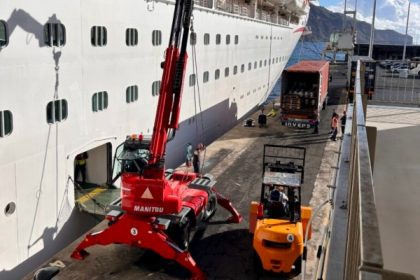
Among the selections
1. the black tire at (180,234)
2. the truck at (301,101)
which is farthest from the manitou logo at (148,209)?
the truck at (301,101)

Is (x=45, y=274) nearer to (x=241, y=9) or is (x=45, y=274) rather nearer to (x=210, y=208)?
(x=210, y=208)

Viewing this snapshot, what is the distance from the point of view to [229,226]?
1240 cm

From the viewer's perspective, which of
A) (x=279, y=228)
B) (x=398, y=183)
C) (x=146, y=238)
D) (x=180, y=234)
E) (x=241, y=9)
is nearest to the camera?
(x=279, y=228)

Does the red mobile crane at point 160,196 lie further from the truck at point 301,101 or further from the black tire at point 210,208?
the truck at point 301,101

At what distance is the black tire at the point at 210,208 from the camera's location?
11969 mm

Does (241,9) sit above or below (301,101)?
above

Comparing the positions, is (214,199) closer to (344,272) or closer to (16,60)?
(16,60)

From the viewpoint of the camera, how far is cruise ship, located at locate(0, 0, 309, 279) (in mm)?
10453

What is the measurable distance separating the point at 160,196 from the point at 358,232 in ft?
25.1

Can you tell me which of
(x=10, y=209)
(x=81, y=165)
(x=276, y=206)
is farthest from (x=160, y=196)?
(x=81, y=165)

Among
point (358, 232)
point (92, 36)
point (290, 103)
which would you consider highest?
point (92, 36)

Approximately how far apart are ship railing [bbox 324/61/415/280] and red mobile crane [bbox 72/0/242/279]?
4.76 m

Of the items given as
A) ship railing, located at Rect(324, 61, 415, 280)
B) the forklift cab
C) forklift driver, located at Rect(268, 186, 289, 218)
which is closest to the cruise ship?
the forklift cab

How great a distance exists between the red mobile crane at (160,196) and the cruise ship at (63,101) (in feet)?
5.44
